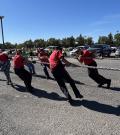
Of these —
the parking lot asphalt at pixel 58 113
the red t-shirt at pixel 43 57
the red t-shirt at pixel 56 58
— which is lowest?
the parking lot asphalt at pixel 58 113

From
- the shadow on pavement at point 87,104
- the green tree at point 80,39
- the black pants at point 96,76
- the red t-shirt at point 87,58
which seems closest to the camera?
the shadow on pavement at point 87,104

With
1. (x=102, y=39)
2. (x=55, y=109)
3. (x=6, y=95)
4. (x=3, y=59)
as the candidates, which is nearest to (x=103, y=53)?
(x=3, y=59)

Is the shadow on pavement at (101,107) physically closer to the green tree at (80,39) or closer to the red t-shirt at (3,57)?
the red t-shirt at (3,57)

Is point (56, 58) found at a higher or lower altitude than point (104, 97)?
higher

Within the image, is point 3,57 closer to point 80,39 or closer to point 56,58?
point 56,58

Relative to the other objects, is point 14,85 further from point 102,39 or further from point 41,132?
point 102,39

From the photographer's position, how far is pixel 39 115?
8758 mm

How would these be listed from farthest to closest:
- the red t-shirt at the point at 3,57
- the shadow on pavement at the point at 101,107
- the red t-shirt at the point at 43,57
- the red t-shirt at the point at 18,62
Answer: the red t-shirt at the point at 43,57, the red t-shirt at the point at 3,57, the red t-shirt at the point at 18,62, the shadow on pavement at the point at 101,107

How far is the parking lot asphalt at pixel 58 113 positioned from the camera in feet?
24.0

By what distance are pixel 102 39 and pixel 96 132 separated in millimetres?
125121

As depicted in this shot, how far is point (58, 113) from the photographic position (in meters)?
8.86

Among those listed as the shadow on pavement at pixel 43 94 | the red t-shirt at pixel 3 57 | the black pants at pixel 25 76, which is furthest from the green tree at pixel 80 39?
the shadow on pavement at pixel 43 94

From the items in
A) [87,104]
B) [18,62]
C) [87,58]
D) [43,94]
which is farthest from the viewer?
[18,62]

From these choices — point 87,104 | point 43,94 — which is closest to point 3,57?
point 43,94
